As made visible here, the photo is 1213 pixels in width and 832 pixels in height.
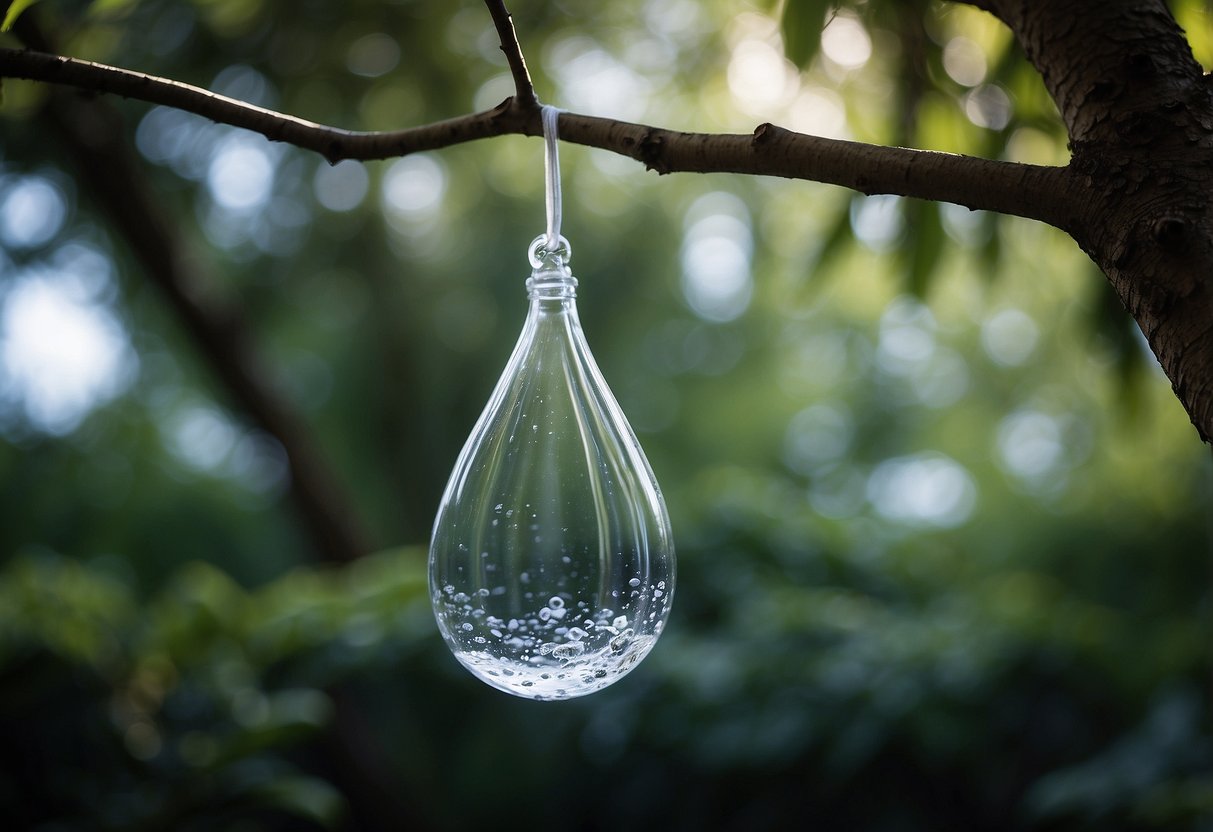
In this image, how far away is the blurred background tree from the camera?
118cm

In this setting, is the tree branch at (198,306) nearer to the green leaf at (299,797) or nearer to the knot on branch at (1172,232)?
the green leaf at (299,797)

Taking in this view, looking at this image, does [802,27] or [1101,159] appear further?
[802,27]

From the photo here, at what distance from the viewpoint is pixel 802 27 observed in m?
0.57

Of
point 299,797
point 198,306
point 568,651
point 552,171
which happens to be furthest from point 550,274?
point 198,306

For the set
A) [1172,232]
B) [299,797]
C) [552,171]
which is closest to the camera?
[1172,232]

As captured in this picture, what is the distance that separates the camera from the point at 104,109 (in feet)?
4.88

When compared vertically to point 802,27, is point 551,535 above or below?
below

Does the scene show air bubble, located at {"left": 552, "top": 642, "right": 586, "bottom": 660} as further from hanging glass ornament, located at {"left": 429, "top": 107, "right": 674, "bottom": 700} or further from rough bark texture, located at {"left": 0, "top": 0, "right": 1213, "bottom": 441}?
rough bark texture, located at {"left": 0, "top": 0, "right": 1213, "bottom": 441}

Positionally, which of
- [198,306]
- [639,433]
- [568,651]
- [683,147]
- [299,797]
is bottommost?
[568,651]

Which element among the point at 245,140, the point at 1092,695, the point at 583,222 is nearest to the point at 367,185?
the point at 245,140

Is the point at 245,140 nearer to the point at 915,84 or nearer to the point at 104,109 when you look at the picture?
the point at 104,109

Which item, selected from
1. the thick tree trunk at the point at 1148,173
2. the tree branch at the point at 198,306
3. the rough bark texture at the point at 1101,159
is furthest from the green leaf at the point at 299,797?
the thick tree trunk at the point at 1148,173

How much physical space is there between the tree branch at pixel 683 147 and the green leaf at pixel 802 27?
0.20 m

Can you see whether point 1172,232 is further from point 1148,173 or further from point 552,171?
point 552,171
